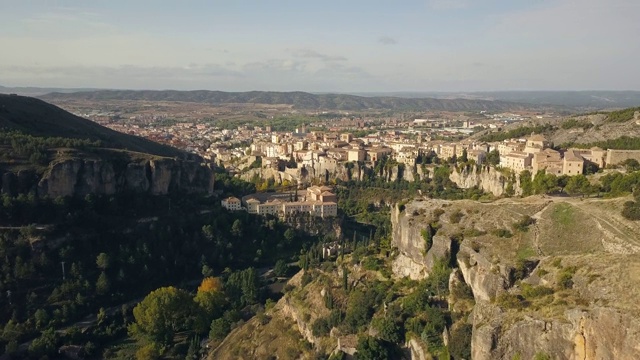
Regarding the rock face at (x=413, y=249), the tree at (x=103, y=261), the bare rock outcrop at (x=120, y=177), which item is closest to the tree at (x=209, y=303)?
the tree at (x=103, y=261)

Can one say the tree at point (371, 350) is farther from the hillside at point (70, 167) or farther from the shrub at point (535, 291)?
the hillside at point (70, 167)

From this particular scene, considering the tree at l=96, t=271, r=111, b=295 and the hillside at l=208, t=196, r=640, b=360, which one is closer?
the hillside at l=208, t=196, r=640, b=360

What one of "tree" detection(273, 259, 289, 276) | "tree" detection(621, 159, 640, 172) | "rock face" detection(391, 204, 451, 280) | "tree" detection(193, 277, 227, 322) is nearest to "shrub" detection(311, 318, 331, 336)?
"rock face" detection(391, 204, 451, 280)

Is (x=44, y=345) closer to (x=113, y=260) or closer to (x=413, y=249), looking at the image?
(x=113, y=260)

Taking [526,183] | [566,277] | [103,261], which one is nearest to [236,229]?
[103,261]

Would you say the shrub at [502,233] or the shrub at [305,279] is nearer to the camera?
the shrub at [502,233]

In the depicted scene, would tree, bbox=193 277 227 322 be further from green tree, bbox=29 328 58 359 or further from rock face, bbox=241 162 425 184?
rock face, bbox=241 162 425 184

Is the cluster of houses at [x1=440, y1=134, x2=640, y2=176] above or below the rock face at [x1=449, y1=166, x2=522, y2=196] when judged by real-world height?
above
